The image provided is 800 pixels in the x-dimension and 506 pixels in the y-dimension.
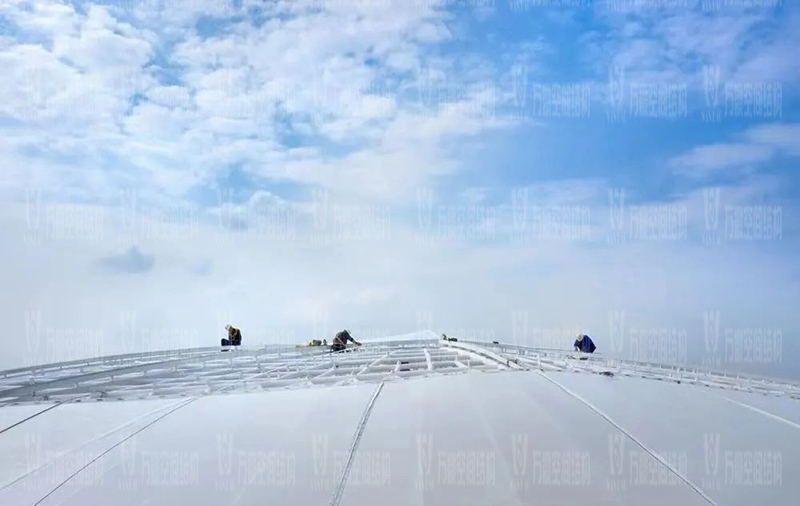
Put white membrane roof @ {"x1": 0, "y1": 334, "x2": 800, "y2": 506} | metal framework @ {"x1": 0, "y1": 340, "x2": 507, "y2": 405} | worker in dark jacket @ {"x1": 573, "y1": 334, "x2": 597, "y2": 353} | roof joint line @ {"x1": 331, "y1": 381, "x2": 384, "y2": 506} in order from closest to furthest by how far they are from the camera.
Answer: roof joint line @ {"x1": 331, "y1": 381, "x2": 384, "y2": 506} < white membrane roof @ {"x1": 0, "y1": 334, "x2": 800, "y2": 506} < metal framework @ {"x1": 0, "y1": 340, "x2": 507, "y2": 405} < worker in dark jacket @ {"x1": 573, "y1": 334, "x2": 597, "y2": 353}

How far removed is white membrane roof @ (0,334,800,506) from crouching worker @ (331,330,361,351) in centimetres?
1632

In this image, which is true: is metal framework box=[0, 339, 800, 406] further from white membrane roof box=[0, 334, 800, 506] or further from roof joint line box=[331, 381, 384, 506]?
roof joint line box=[331, 381, 384, 506]

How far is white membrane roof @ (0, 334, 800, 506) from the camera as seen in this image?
10859 millimetres

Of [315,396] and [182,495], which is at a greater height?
[315,396]

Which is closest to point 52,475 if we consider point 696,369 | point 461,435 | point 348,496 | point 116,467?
point 116,467

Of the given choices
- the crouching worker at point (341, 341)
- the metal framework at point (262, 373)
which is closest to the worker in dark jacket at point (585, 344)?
the metal framework at point (262, 373)

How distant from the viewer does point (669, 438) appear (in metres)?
12.8

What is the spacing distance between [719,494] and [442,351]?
802 inches

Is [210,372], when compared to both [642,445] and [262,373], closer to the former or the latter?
[262,373]

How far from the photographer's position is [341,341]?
3584 cm

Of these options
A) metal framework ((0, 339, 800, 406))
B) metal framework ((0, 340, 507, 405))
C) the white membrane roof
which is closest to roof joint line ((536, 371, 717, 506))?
the white membrane roof

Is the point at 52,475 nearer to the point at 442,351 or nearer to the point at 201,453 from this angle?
the point at 201,453

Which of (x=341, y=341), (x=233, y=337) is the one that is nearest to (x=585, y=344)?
(x=341, y=341)

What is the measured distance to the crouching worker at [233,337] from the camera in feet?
115
